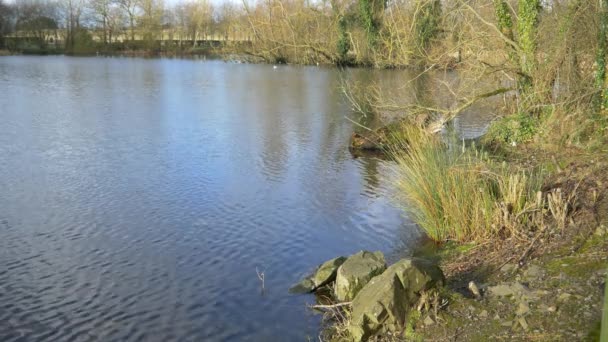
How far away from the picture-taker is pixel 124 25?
75188mm

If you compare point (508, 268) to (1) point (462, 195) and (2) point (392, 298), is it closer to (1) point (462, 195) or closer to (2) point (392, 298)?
(2) point (392, 298)

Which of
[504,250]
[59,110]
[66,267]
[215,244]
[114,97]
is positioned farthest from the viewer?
[114,97]

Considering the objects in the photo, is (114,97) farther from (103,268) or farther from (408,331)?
(408,331)

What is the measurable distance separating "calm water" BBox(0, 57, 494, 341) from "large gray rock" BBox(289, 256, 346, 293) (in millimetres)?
199

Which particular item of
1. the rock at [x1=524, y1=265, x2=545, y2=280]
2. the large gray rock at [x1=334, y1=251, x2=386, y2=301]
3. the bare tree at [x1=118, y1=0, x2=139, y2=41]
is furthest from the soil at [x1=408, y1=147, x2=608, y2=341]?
the bare tree at [x1=118, y1=0, x2=139, y2=41]

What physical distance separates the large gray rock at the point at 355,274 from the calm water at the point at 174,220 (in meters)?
0.53

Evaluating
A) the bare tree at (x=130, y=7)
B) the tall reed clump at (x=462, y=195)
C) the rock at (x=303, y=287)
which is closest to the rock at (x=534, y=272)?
the tall reed clump at (x=462, y=195)

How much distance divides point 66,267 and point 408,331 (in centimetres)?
529

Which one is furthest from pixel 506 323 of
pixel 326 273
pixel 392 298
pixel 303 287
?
pixel 303 287

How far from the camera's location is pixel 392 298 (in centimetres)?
611

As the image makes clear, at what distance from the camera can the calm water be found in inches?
292

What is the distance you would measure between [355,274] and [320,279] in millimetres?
731


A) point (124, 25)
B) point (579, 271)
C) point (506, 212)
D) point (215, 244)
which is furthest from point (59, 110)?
point (124, 25)

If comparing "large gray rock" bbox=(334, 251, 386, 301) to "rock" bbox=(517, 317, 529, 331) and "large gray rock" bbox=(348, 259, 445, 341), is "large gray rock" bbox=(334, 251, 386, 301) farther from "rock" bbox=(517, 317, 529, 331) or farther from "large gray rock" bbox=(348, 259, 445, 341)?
"rock" bbox=(517, 317, 529, 331)
